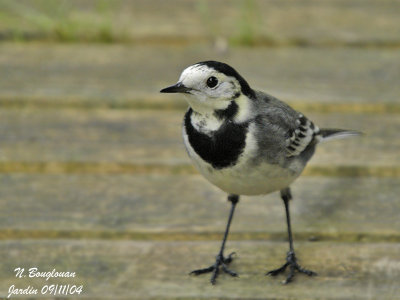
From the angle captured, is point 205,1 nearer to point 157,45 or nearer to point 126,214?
point 157,45

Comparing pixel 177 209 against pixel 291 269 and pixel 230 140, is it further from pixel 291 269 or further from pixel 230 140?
pixel 291 269

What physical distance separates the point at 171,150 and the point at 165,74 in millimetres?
844

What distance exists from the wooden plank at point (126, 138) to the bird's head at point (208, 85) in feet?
2.47

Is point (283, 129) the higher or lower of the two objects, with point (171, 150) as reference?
higher

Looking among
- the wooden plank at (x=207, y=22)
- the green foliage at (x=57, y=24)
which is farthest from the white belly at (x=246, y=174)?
the green foliage at (x=57, y=24)

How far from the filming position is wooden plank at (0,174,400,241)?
2.95 metres

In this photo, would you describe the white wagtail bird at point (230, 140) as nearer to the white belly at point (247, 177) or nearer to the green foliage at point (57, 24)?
the white belly at point (247, 177)

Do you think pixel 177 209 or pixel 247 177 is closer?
pixel 247 177

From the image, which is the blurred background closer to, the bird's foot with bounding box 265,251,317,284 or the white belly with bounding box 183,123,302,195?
the bird's foot with bounding box 265,251,317,284

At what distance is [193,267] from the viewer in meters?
2.74

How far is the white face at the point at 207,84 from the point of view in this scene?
2.76 metres

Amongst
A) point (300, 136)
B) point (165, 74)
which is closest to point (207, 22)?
point (165, 74)

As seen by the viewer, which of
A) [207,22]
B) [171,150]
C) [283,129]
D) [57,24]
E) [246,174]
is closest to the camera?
[246,174]

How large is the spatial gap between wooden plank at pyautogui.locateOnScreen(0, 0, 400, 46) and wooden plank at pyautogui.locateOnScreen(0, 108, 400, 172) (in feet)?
3.14
